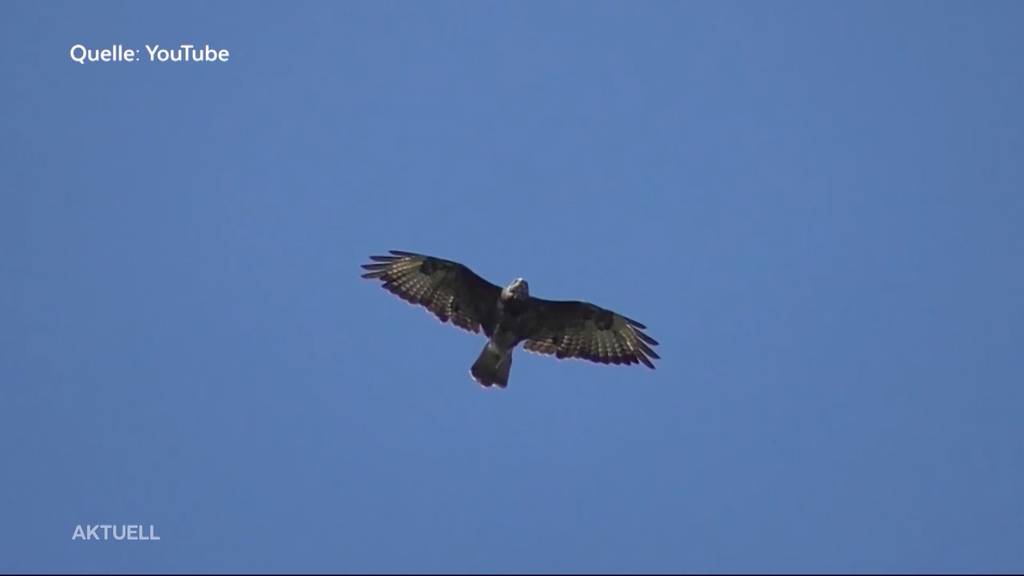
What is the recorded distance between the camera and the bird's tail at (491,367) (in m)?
13.3

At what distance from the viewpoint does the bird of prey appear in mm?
13352

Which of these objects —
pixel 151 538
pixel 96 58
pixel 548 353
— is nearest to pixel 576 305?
pixel 548 353

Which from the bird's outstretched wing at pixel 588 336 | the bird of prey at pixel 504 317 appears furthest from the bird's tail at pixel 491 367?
the bird's outstretched wing at pixel 588 336

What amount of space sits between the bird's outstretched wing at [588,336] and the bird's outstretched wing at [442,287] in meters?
0.58

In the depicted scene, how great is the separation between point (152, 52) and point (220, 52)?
1545 millimetres

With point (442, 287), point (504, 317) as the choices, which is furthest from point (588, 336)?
point (442, 287)

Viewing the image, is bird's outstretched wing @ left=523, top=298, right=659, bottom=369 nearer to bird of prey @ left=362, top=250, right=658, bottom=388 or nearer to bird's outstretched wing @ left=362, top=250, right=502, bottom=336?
bird of prey @ left=362, top=250, right=658, bottom=388

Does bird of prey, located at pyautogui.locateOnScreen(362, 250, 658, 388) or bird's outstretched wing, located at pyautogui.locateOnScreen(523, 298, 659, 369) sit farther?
bird's outstretched wing, located at pyautogui.locateOnScreen(523, 298, 659, 369)

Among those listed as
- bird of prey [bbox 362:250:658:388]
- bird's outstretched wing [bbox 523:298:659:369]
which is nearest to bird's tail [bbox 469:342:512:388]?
bird of prey [bbox 362:250:658:388]

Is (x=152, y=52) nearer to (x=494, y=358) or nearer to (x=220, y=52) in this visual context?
(x=220, y=52)

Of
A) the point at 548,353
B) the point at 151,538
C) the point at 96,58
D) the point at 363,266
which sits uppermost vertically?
the point at 96,58

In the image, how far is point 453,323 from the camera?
13.6 m

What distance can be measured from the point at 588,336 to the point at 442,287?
1847 millimetres

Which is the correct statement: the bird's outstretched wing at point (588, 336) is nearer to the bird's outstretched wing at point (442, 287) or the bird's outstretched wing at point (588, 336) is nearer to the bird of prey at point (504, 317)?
the bird of prey at point (504, 317)
